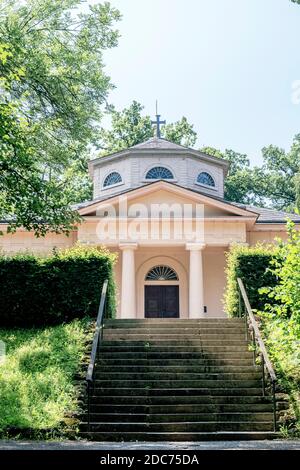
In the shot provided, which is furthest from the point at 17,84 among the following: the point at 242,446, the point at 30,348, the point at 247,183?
the point at 247,183

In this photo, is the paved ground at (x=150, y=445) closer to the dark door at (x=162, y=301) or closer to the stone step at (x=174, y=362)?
the stone step at (x=174, y=362)

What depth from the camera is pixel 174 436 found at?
9.73m

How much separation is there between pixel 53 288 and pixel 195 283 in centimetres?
656

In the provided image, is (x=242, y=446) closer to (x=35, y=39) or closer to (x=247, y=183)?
(x=35, y=39)

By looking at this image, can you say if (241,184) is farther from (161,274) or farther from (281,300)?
(281,300)

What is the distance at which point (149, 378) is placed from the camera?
12.1m

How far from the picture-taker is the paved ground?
327 inches

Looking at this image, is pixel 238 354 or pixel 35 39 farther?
pixel 35 39

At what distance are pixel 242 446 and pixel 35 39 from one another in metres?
15.4

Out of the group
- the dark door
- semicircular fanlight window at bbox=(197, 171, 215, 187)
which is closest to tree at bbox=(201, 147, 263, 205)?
semicircular fanlight window at bbox=(197, 171, 215, 187)

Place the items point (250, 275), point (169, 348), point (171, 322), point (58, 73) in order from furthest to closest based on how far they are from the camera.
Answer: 1. point (58, 73)
2. point (250, 275)
3. point (171, 322)
4. point (169, 348)

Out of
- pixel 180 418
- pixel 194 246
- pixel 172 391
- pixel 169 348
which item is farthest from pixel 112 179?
pixel 180 418

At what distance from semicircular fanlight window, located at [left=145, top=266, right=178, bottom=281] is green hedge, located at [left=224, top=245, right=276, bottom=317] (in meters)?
7.43
